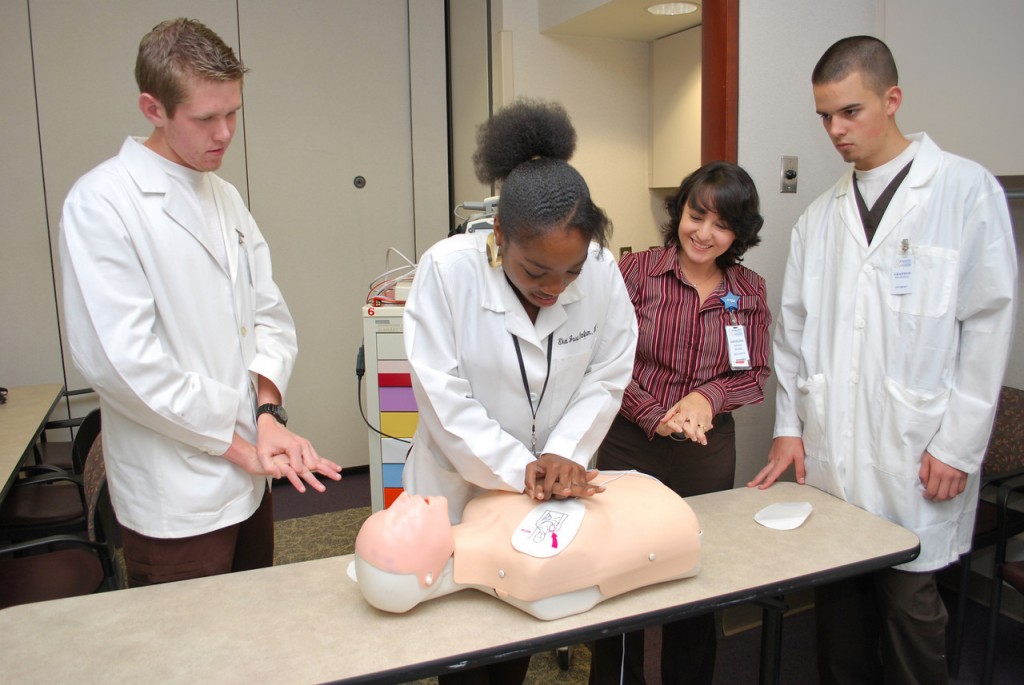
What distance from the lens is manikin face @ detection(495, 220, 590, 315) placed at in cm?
125

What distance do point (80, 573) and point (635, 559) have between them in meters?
1.58

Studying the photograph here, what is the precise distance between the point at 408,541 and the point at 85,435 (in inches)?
76.1

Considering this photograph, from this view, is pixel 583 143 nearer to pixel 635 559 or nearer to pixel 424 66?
pixel 424 66

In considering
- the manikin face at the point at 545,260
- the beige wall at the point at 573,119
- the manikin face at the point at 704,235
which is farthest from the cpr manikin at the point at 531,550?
the beige wall at the point at 573,119

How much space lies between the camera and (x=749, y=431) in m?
2.49

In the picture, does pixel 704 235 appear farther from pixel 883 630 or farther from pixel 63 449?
pixel 63 449

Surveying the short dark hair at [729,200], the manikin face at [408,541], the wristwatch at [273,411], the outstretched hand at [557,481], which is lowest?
the manikin face at [408,541]

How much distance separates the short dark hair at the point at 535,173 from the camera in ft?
4.13

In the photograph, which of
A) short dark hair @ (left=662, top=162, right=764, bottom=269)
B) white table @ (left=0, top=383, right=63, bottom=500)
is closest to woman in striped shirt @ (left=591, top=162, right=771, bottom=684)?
short dark hair @ (left=662, top=162, right=764, bottom=269)

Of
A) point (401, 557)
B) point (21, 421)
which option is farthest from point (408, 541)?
point (21, 421)

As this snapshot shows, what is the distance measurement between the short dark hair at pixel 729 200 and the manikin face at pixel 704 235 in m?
0.01

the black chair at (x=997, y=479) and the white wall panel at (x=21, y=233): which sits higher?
the white wall panel at (x=21, y=233)

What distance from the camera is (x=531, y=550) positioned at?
125 cm

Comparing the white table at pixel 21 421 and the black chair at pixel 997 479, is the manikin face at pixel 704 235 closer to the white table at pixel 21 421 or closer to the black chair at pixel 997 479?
the black chair at pixel 997 479
